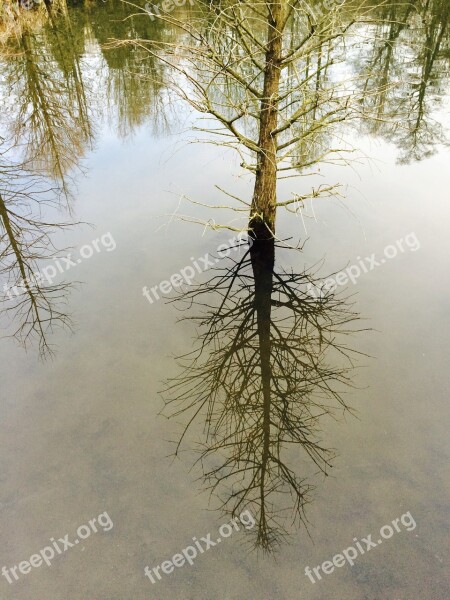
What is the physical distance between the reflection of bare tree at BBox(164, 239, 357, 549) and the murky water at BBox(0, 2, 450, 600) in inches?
1.4

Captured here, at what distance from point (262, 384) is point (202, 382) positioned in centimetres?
68

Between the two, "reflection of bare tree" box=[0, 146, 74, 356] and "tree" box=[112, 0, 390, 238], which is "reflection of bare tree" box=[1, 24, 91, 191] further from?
"tree" box=[112, 0, 390, 238]

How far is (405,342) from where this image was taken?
18.3 feet

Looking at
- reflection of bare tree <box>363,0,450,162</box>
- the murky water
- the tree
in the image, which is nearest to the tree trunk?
the tree

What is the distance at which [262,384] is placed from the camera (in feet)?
16.9

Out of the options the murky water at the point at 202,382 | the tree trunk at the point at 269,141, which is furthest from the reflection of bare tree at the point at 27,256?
the tree trunk at the point at 269,141

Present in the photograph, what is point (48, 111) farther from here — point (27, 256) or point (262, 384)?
point (262, 384)

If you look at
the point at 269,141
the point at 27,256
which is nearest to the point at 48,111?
the point at 27,256

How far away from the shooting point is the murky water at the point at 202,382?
363cm

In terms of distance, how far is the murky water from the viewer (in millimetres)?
3627

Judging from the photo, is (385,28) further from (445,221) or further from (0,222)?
(0,222)

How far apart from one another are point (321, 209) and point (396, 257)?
1.88 meters

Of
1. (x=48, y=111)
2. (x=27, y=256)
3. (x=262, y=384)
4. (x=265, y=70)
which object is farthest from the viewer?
(x=48, y=111)

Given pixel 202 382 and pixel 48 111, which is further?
pixel 48 111
